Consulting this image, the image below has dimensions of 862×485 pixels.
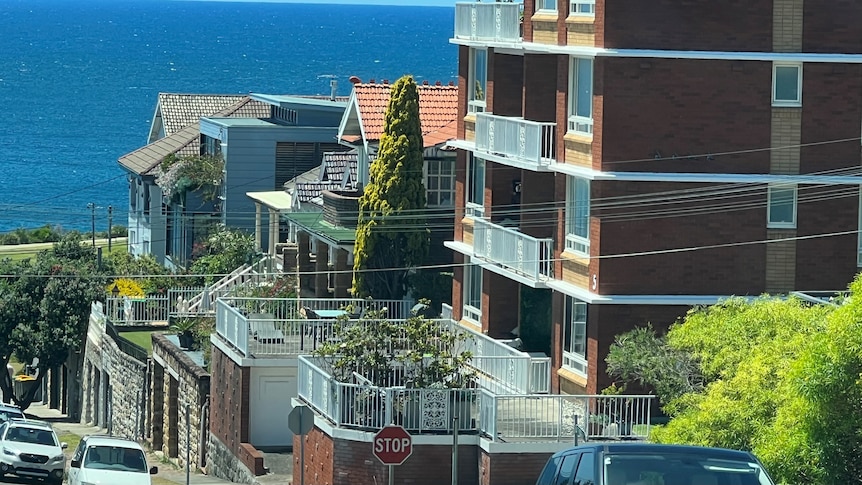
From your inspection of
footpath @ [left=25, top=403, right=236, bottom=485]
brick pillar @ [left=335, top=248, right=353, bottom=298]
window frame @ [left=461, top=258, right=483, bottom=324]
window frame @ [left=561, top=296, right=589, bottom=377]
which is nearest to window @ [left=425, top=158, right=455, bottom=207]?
brick pillar @ [left=335, top=248, right=353, bottom=298]

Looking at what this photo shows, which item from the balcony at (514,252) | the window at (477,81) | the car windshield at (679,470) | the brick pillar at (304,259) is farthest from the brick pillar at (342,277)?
the car windshield at (679,470)

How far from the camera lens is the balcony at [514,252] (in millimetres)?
36719

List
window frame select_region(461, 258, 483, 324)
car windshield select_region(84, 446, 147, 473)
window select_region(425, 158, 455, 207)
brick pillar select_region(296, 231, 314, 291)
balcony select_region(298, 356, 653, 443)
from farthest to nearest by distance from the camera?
brick pillar select_region(296, 231, 314, 291)
window select_region(425, 158, 455, 207)
window frame select_region(461, 258, 483, 324)
car windshield select_region(84, 446, 147, 473)
balcony select_region(298, 356, 653, 443)

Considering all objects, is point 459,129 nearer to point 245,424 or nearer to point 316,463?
point 245,424

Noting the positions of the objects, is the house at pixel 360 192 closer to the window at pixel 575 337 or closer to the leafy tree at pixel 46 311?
the window at pixel 575 337

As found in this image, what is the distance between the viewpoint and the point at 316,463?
33.0 m

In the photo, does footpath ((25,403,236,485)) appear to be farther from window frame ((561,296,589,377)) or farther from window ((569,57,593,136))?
window ((569,57,593,136))

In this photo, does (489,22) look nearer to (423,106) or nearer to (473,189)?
(473,189)

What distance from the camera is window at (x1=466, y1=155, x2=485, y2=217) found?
4116 centimetres

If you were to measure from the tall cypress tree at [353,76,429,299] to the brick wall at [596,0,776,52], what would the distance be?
940cm

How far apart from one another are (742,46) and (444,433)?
902cm

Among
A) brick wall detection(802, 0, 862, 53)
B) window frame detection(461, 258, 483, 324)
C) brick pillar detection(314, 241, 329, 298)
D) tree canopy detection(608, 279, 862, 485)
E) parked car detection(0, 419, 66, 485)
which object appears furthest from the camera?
brick pillar detection(314, 241, 329, 298)

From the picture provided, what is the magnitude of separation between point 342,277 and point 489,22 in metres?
9.35

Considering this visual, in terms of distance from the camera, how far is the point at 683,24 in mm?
34000
